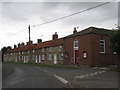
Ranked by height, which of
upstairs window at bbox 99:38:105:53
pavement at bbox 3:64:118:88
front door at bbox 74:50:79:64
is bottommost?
pavement at bbox 3:64:118:88

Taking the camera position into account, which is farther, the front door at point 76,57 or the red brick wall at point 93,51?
the front door at point 76,57

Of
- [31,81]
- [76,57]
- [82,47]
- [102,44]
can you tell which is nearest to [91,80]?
[31,81]

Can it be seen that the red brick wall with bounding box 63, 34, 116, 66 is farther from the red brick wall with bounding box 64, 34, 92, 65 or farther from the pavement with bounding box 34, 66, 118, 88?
the pavement with bounding box 34, 66, 118, 88

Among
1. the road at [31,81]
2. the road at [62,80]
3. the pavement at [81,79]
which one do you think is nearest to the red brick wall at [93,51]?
the pavement at [81,79]

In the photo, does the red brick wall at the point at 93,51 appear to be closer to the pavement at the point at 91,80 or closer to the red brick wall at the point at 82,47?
the red brick wall at the point at 82,47

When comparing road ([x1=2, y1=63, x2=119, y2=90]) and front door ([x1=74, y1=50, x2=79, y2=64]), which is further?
front door ([x1=74, y1=50, x2=79, y2=64])

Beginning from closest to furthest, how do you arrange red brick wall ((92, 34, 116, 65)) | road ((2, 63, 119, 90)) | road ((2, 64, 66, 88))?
road ((2, 64, 66, 88))
road ((2, 63, 119, 90))
red brick wall ((92, 34, 116, 65))

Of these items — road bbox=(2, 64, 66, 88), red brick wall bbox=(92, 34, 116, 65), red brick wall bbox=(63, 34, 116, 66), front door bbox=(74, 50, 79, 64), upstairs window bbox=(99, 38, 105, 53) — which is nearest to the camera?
road bbox=(2, 64, 66, 88)

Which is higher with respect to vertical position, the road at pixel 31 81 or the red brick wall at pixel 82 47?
the red brick wall at pixel 82 47

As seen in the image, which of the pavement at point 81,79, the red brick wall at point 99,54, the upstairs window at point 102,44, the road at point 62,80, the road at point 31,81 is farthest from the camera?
the upstairs window at point 102,44

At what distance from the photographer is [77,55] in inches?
1542

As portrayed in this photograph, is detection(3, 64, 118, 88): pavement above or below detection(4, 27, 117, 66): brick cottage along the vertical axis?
below

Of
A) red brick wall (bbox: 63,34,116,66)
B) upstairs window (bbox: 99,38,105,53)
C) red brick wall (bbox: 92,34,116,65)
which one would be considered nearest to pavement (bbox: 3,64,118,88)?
red brick wall (bbox: 63,34,116,66)

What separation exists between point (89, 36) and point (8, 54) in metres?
66.6
